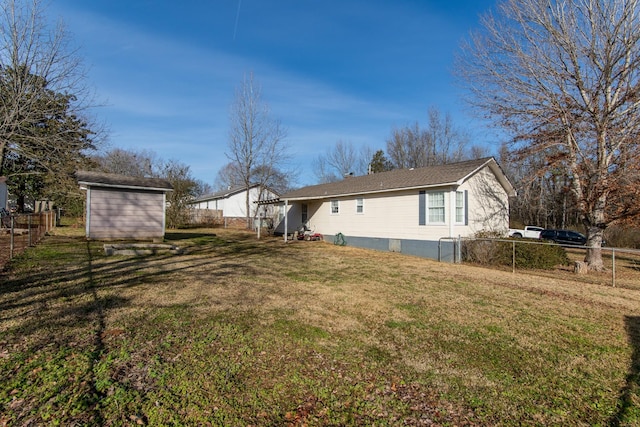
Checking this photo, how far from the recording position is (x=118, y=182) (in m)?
14.5

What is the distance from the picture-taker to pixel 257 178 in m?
33.5

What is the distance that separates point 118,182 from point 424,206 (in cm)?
1262

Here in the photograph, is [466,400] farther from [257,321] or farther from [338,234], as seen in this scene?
[338,234]

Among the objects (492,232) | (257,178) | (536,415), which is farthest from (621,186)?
(257,178)

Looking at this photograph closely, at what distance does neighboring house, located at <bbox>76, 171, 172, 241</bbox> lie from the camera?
555 inches

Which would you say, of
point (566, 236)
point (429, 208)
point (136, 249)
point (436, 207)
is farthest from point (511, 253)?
point (566, 236)

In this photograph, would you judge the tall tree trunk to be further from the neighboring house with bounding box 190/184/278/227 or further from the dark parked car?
the neighboring house with bounding box 190/184/278/227

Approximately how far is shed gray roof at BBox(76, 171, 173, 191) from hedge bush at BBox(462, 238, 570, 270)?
41.7 feet

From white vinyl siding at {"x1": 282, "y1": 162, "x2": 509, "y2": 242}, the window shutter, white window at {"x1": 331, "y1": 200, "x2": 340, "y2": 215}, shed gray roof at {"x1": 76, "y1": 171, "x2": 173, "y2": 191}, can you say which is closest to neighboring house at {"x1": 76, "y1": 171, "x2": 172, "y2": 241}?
shed gray roof at {"x1": 76, "y1": 171, "x2": 173, "y2": 191}

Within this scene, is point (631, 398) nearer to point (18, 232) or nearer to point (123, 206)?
point (123, 206)

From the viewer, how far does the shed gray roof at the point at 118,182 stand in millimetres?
13874

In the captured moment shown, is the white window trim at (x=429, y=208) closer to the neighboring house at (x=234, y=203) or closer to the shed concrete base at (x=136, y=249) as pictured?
the shed concrete base at (x=136, y=249)

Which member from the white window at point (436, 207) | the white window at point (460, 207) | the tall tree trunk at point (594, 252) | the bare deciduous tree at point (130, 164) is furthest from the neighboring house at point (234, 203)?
the tall tree trunk at point (594, 252)

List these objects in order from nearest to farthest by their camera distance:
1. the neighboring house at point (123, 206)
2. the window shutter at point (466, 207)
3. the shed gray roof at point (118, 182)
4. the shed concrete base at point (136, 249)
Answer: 1. the shed concrete base at point (136, 249)
2. the window shutter at point (466, 207)
3. the shed gray roof at point (118, 182)
4. the neighboring house at point (123, 206)
